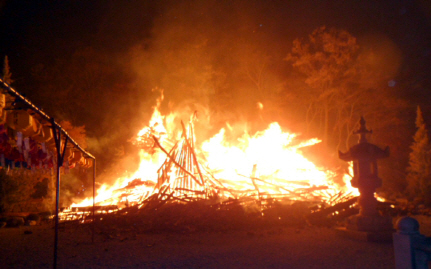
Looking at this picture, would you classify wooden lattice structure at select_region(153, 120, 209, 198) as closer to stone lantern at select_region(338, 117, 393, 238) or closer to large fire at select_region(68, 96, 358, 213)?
large fire at select_region(68, 96, 358, 213)

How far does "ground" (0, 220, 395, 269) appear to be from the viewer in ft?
18.3

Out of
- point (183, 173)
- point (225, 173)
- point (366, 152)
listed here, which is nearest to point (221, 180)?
point (225, 173)

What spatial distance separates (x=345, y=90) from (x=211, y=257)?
14773 mm

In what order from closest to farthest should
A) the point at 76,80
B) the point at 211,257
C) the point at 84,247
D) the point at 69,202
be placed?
the point at 211,257
the point at 84,247
the point at 69,202
the point at 76,80

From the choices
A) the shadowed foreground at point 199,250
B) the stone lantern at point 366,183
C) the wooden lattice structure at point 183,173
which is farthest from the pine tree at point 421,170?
the wooden lattice structure at point 183,173

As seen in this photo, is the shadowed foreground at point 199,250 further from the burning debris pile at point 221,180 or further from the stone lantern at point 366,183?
the burning debris pile at point 221,180

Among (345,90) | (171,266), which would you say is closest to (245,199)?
(171,266)

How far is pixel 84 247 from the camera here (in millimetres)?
6809

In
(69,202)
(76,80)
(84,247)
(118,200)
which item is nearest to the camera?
(84,247)

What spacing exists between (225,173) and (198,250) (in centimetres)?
587

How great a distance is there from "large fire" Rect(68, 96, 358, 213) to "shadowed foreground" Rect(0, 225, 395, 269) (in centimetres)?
220

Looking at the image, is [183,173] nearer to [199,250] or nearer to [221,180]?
[221,180]

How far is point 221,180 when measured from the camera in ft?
38.3

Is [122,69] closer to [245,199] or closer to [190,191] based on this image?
[190,191]
